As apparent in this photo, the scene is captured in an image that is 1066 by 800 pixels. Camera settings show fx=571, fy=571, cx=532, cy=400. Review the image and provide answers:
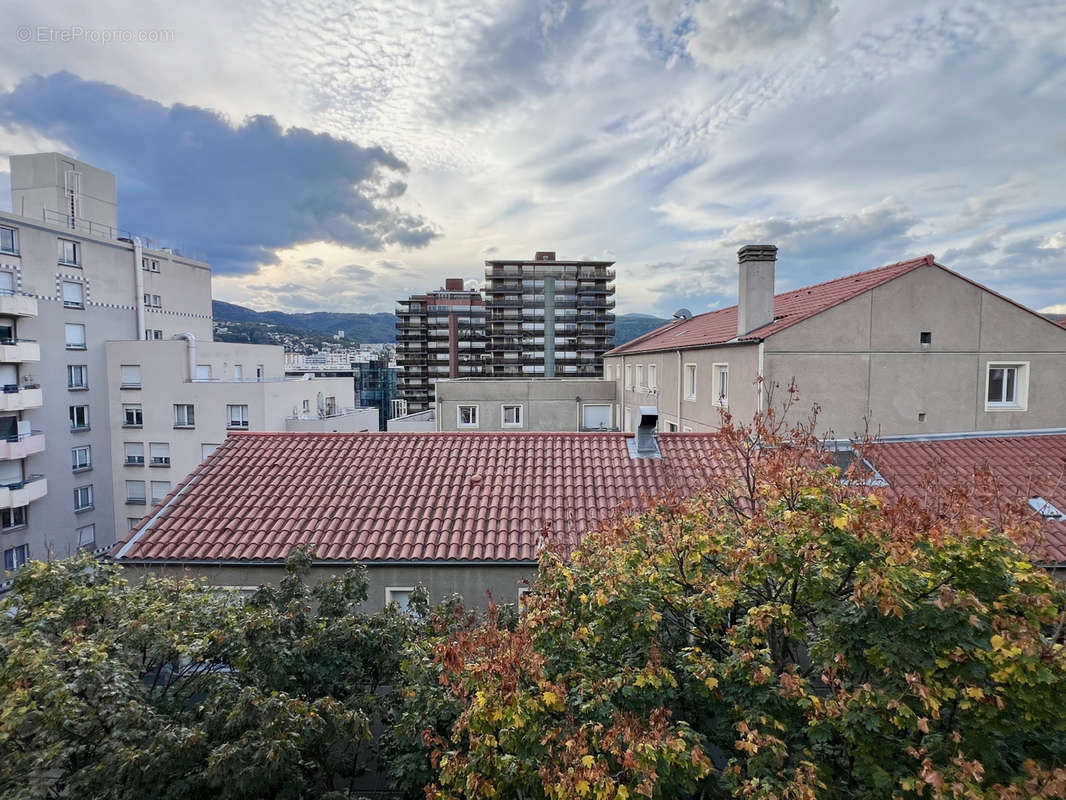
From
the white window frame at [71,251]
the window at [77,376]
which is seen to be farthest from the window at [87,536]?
the white window frame at [71,251]

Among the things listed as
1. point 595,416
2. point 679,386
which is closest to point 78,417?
point 595,416

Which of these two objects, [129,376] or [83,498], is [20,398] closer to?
[129,376]

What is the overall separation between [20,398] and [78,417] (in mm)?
5251

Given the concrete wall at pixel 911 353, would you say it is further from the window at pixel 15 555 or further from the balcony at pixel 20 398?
the window at pixel 15 555

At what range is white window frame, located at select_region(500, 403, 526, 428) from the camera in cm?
3575

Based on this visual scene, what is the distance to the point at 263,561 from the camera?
10.8 m

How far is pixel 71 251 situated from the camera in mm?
36625

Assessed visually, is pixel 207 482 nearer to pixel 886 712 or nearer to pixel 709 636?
pixel 709 636

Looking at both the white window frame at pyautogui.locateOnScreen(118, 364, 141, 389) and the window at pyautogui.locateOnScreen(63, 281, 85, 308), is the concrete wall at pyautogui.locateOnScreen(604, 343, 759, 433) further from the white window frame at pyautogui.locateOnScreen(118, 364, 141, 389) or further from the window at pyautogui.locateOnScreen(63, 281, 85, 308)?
the window at pyautogui.locateOnScreen(63, 281, 85, 308)

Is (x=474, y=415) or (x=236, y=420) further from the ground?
(x=474, y=415)

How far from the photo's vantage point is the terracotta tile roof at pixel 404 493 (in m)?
11.1

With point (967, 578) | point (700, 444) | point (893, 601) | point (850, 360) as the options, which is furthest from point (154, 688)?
point (850, 360)

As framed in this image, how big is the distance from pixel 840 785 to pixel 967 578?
194 cm

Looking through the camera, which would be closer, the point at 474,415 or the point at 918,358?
the point at 918,358
